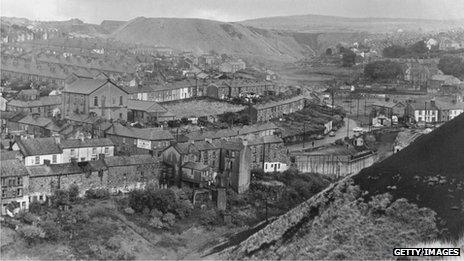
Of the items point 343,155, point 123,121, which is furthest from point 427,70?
point 123,121

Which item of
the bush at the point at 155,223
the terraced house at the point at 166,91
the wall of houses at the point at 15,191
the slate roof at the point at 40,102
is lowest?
the bush at the point at 155,223

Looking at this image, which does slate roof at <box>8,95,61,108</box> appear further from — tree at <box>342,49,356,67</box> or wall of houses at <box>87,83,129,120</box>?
tree at <box>342,49,356,67</box>

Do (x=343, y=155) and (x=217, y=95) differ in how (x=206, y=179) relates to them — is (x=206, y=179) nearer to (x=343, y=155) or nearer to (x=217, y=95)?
(x=343, y=155)

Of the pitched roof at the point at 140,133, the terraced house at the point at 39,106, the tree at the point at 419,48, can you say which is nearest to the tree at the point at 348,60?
the tree at the point at 419,48

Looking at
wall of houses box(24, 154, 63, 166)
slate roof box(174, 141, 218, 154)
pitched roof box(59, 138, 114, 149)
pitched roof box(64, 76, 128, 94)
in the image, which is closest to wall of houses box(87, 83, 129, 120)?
pitched roof box(64, 76, 128, 94)

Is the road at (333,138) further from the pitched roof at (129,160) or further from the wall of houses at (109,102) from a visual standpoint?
the pitched roof at (129,160)

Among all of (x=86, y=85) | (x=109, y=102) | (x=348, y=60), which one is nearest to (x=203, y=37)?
(x=348, y=60)
